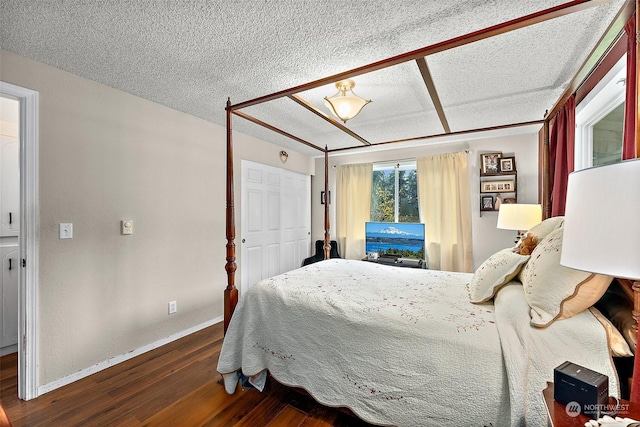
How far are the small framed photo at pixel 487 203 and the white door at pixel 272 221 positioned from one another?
8.87 feet

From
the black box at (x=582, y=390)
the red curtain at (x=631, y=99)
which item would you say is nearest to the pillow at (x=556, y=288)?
the black box at (x=582, y=390)

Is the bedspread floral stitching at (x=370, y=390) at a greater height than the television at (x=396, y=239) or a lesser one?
lesser

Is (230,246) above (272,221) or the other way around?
the other way around

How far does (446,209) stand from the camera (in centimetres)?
395

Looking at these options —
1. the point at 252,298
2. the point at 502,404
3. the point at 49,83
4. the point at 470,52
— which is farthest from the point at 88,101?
the point at 502,404

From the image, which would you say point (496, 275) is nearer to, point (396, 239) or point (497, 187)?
point (497, 187)

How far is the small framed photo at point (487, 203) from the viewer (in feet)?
12.2

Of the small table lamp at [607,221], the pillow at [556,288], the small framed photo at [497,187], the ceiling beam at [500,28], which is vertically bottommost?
the pillow at [556,288]

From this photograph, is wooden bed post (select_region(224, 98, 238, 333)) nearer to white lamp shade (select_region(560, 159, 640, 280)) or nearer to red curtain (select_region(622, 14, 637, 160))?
white lamp shade (select_region(560, 159, 640, 280))

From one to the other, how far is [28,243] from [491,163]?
15.2ft

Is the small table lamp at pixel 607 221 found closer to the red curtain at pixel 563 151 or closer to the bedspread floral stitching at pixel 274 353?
the bedspread floral stitching at pixel 274 353

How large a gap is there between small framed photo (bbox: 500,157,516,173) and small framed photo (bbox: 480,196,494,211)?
37 cm

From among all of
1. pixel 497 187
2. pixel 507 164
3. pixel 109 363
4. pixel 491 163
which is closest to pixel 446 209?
pixel 497 187

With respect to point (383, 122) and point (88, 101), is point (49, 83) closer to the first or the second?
point (88, 101)
